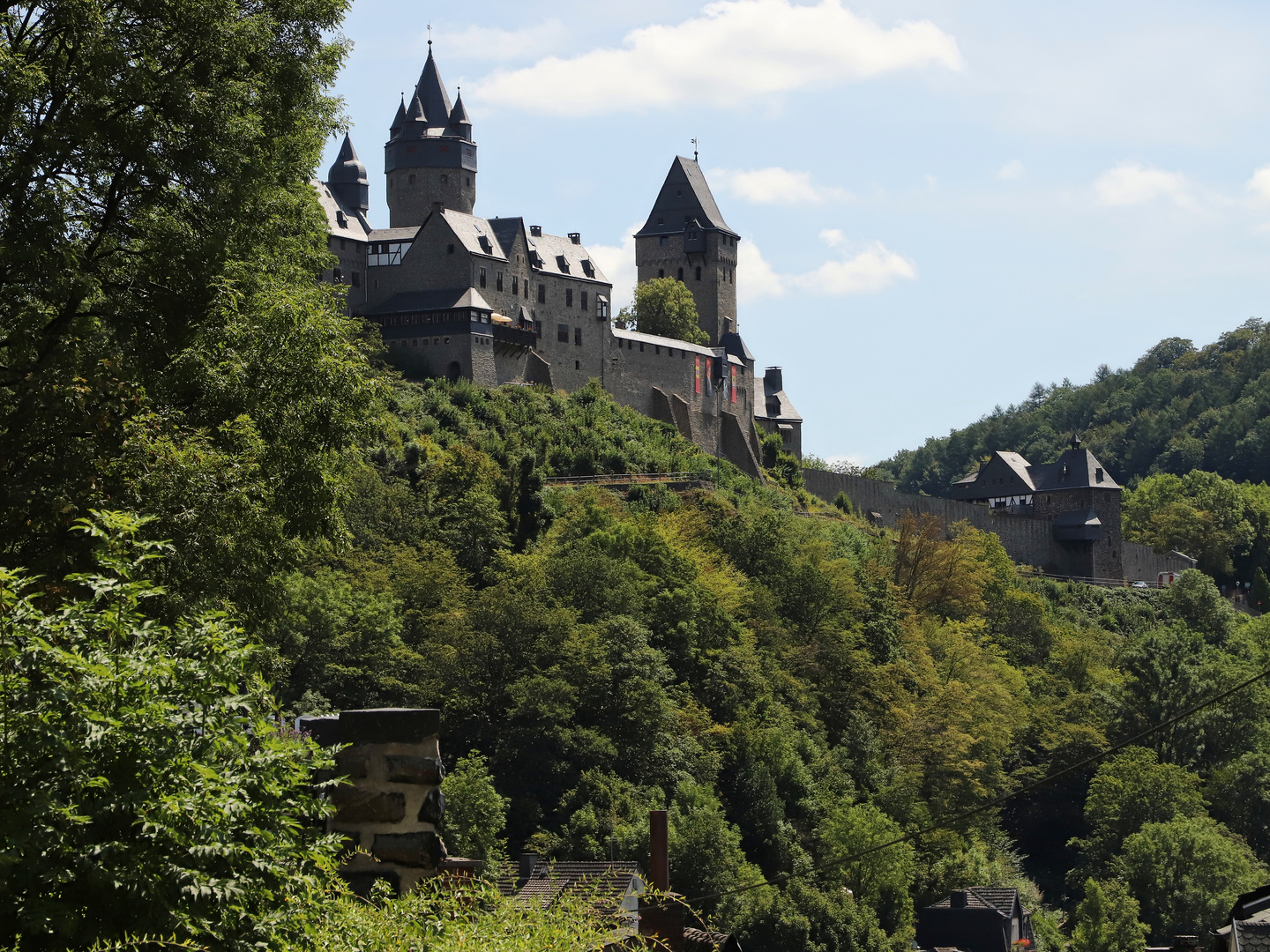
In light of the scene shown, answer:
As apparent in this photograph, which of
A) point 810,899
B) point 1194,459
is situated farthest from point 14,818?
point 1194,459

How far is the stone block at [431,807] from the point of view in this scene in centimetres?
794

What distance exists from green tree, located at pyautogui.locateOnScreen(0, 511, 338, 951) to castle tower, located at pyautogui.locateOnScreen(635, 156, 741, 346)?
298 feet

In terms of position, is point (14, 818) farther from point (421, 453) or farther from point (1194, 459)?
point (1194, 459)

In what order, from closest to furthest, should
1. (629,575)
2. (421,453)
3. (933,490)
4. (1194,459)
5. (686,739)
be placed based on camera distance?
(686,739) < (629,575) < (421,453) < (1194,459) < (933,490)

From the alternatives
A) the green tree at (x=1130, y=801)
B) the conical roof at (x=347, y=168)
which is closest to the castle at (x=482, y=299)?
the conical roof at (x=347, y=168)

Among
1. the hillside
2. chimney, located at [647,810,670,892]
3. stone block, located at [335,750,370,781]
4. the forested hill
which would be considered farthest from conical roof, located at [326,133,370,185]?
the forested hill

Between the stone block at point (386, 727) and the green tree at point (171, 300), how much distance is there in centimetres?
595

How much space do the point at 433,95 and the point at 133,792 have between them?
77778 millimetres

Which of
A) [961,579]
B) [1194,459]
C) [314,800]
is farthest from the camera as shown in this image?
[1194,459]

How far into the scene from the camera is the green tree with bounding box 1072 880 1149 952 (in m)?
56.7

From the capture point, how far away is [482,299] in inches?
2918

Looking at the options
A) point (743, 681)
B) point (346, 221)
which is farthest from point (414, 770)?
point (346, 221)

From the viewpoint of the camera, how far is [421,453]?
63.1m

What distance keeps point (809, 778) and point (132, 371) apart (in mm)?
43374
